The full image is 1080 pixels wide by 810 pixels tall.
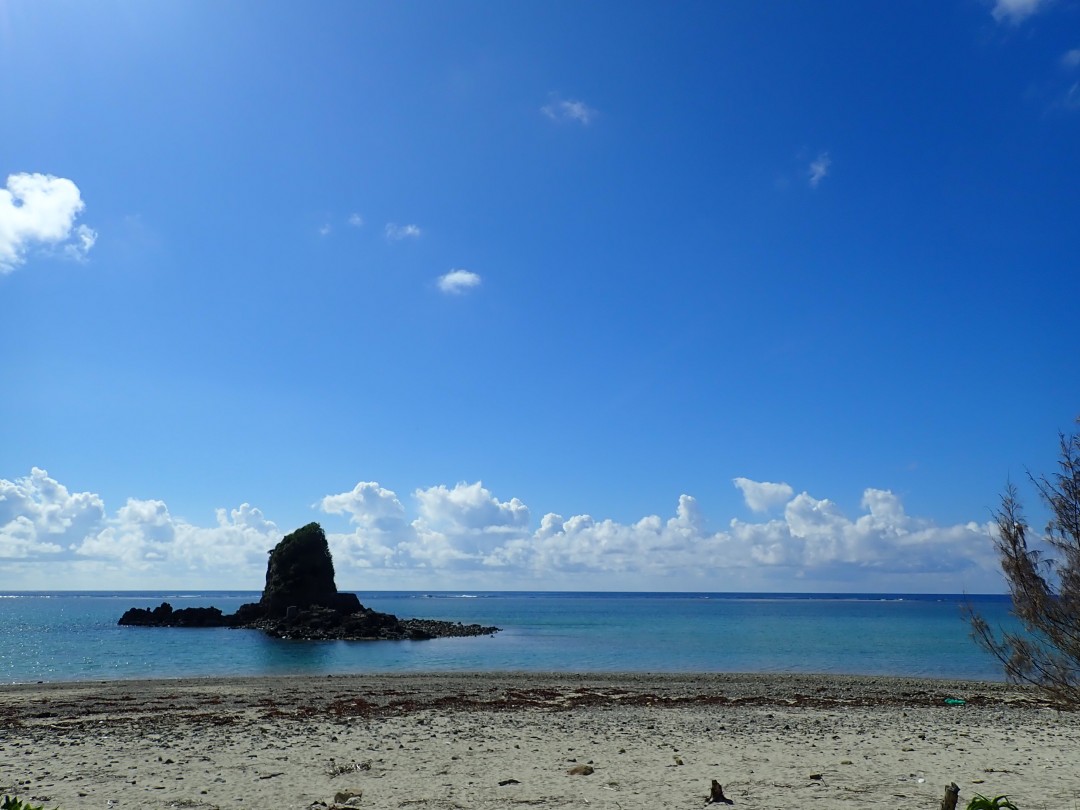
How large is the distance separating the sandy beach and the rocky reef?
61.9 metres

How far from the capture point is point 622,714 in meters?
24.5

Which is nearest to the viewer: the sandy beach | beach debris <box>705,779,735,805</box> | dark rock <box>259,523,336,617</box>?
beach debris <box>705,779,735,805</box>

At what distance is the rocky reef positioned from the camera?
90.6 metres

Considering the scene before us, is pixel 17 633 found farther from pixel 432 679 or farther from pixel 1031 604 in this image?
pixel 1031 604

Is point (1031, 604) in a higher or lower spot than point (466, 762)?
higher

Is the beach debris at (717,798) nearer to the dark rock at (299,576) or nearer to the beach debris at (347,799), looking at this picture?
the beach debris at (347,799)

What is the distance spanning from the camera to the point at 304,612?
99250 mm

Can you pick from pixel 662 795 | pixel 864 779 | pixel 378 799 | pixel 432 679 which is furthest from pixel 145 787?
pixel 432 679

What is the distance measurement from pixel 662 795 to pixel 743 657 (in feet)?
159

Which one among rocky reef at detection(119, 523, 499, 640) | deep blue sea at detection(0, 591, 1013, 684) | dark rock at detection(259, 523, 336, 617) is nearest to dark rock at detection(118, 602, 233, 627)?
rocky reef at detection(119, 523, 499, 640)

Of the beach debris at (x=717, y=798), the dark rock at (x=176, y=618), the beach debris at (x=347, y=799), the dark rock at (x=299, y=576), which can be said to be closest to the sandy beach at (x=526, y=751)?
the beach debris at (x=347, y=799)

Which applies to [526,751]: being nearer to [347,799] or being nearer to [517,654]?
[347,799]

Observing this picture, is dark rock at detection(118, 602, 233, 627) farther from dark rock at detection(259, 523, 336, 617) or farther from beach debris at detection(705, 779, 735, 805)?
beach debris at detection(705, 779, 735, 805)

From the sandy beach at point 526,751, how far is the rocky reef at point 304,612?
6194cm
